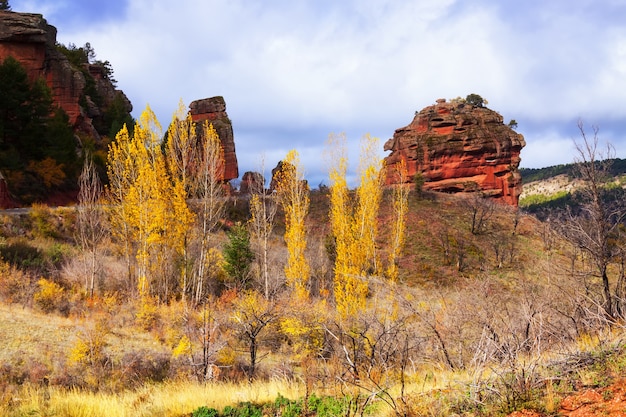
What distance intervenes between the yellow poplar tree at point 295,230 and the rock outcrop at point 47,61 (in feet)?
94.8

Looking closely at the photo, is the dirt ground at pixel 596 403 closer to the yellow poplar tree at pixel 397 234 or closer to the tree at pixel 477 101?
the yellow poplar tree at pixel 397 234

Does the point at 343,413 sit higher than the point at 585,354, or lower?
lower

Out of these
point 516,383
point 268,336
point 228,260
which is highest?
point 228,260

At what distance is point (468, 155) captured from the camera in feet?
182

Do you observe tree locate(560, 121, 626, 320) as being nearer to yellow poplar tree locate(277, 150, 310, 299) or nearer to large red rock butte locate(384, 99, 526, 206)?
yellow poplar tree locate(277, 150, 310, 299)

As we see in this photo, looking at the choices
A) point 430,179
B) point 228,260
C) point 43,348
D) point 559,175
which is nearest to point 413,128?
point 430,179

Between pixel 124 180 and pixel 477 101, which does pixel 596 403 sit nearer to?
pixel 124 180

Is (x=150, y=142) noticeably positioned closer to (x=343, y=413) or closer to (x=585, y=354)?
(x=343, y=413)

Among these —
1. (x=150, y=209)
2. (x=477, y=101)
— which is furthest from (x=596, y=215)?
(x=477, y=101)

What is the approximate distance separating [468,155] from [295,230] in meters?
40.4

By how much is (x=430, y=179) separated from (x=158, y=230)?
139 feet

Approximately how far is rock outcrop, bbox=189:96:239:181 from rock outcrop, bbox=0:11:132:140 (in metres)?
12.4

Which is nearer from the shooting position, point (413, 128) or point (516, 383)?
point (516, 383)

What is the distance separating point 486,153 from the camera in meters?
55.0
